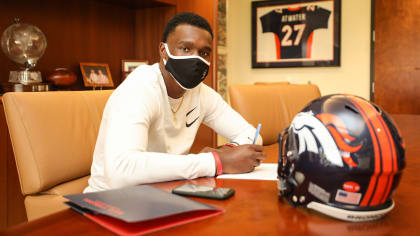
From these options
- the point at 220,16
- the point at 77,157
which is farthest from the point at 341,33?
the point at 77,157

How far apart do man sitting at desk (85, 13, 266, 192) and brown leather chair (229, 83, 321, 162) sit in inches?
19.2

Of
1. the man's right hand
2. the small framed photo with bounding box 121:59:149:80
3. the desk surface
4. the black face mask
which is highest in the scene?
the small framed photo with bounding box 121:59:149:80

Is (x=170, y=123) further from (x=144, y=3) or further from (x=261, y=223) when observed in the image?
(x=144, y=3)

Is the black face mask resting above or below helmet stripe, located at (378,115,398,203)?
above

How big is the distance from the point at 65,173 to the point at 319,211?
3.23 feet

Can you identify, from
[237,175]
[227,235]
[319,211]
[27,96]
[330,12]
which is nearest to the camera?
[227,235]

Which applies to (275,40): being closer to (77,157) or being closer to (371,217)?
(77,157)

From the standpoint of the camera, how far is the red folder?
0.68m

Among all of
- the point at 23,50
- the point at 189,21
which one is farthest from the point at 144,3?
the point at 189,21

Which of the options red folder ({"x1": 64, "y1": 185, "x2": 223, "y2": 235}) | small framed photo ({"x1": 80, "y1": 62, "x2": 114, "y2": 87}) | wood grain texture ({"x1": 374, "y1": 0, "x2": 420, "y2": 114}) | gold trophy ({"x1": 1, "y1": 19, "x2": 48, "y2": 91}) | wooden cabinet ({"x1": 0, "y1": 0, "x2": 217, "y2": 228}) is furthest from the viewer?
wood grain texture ({"x1": 374, "y1": 0, "x2": 420, "y2": 114})

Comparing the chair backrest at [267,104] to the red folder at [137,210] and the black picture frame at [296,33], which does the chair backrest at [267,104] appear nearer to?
the red folder at [137,210]

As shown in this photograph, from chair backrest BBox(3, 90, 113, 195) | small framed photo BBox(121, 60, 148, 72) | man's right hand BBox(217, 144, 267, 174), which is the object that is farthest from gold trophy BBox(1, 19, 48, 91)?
man's right hand BBox(217, 144, 267, 174)

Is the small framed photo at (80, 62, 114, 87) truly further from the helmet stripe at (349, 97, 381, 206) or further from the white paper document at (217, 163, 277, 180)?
the helmet stripe at (349, 97, 381, 206)

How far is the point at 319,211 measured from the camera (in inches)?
30.1
